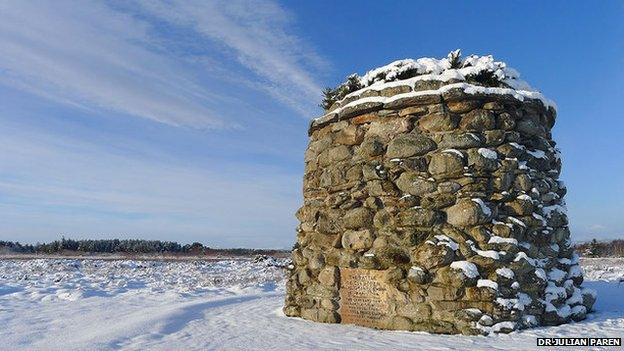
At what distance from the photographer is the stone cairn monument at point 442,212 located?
206 inches

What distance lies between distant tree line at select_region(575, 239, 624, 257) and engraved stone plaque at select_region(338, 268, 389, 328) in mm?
22742

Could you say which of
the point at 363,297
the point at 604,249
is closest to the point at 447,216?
the point at 363,297

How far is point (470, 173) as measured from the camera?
5473 millimetres

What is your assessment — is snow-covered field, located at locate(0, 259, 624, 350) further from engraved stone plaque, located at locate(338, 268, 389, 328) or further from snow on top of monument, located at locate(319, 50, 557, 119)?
snow on top of monument, located at locate(319, 50, 557, 119)

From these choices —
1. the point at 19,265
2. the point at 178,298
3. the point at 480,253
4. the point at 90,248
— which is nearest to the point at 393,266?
the point at 480,253

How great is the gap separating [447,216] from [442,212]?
0.23 ft

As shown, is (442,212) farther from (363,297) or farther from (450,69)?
(450,69)

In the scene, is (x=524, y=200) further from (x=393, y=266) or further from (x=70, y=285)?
(x=70, y=285)

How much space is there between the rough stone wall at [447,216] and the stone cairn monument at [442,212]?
0.01m

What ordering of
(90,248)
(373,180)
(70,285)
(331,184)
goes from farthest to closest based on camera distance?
1. (90,248)
2. (70,285)
3. (331,184)
4. (373,180)

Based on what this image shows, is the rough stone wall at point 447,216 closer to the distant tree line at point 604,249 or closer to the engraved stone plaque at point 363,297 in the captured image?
the engraved stone plaque at point 363,297

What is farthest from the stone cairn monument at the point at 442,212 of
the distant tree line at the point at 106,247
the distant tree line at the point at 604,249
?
the distant tree line at the point at 106,247

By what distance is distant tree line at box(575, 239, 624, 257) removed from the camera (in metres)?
24.8

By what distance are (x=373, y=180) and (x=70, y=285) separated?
792 centimetres
